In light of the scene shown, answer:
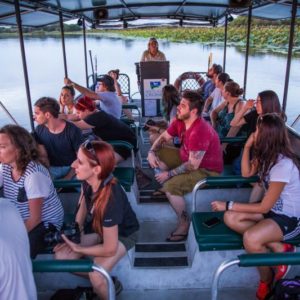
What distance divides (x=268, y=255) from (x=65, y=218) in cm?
163

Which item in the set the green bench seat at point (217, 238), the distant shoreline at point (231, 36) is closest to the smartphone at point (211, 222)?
the green bench seat at point (217, 238)

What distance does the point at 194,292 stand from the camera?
261cm

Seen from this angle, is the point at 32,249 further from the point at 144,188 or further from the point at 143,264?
the point at 144,188

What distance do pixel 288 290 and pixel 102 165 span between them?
1.18 metres

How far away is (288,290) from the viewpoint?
1.91 meters

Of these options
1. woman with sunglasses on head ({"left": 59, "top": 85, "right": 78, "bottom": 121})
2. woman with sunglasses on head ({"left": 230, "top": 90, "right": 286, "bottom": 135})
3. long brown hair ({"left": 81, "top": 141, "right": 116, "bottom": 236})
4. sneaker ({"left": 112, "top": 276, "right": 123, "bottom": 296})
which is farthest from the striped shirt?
woman with sunglasses on head ({"left": 59, "top": 85, "right": 78, "bottom": 121})

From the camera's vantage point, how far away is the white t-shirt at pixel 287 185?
2.20 meters

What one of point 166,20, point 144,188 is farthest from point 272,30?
point 144,188

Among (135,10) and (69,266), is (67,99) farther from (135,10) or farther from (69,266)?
(69,266)

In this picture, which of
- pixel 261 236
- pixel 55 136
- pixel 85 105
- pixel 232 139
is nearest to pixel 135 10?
pixel 85 105

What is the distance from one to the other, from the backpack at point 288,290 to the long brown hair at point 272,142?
677 millimetres

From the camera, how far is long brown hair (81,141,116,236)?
6.67 ft

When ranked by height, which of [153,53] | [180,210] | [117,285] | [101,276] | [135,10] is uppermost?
[135,10]

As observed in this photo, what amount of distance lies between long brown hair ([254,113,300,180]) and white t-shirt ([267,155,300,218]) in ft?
0.13
